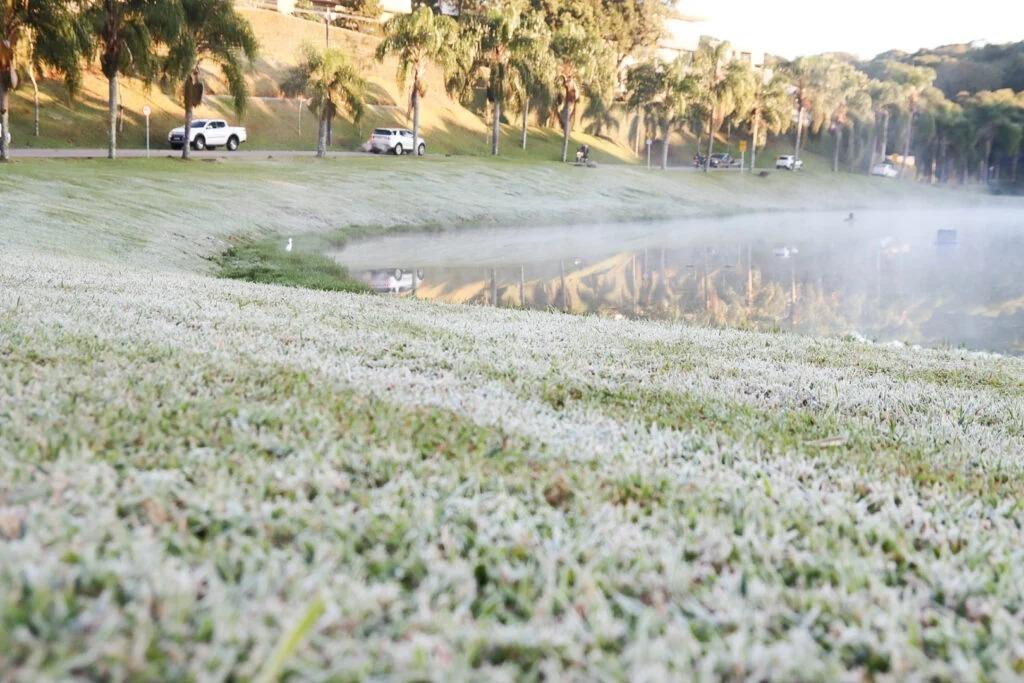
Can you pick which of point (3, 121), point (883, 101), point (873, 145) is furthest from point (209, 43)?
point (873, 145)

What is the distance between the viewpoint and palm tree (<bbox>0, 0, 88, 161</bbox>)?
29.0m

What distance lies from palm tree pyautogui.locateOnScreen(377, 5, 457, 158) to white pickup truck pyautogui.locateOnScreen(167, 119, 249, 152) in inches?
351

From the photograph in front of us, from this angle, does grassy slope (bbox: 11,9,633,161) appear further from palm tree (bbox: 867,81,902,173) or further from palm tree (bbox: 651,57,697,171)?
palm tree (bbox: 867,81,902,173)

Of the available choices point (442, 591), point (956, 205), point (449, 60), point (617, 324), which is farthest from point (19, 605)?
point (956, 205)

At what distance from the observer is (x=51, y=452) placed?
339 centimetres

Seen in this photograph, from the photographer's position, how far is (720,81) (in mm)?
69125

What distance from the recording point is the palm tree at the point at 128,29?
3347cm

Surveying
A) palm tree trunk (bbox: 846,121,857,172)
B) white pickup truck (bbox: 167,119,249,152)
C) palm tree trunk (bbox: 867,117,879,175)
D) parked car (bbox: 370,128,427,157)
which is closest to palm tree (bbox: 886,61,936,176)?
palm tree trunk (bbox: 867,117,879,175)

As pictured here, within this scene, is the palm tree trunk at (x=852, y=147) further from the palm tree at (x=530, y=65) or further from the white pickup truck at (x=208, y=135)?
the white pickup truck at (x=208, y=135)

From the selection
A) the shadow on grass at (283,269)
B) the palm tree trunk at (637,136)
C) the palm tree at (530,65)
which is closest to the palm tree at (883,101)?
the palm tree trunk at (637,136)

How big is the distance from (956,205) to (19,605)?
8510 centimetres

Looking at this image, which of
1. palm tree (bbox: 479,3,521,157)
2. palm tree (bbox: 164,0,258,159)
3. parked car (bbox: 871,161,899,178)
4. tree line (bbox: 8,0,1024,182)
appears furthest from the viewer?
parked car (bbox: 871,161,899,178)

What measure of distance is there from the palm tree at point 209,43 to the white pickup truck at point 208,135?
799cm

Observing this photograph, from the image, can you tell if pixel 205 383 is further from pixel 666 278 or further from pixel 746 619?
pixel 666 278
